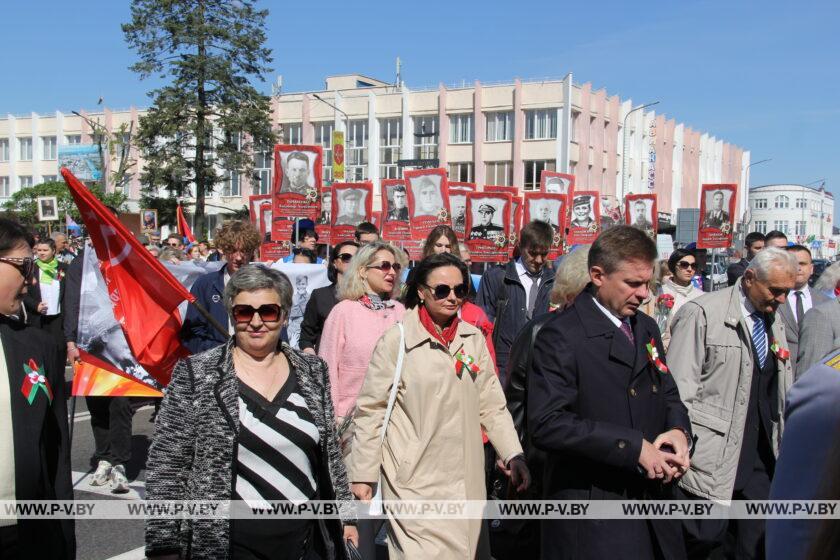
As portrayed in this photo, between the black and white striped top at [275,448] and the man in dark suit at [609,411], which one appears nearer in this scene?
the black and white striped top at [275,448]

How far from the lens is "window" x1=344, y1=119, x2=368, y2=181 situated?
61312mm

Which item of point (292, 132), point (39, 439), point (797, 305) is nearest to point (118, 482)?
point (39, 439)

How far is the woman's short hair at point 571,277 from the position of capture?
4.79 metres

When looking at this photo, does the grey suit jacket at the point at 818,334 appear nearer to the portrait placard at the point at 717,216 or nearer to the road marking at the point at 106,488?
the road marking at the point at 106,488

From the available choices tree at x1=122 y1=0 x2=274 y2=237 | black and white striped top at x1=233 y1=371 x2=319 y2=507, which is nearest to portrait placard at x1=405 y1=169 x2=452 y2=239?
black and white striped top at x1=233 y1=371 x2=319 y2=507

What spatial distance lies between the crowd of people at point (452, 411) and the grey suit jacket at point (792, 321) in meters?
0.29

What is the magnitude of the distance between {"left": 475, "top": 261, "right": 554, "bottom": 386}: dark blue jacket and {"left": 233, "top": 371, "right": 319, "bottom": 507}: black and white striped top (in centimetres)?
388

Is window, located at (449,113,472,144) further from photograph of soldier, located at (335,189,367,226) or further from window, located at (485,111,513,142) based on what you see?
photograph of soldier, located at (335,189,367,226)

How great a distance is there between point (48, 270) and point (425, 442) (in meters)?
6.68

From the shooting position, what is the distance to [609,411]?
11.2 feet

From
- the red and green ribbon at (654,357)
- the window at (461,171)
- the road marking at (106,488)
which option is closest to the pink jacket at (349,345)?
the red and green ribbon at (654,357)

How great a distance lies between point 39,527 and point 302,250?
317 inches

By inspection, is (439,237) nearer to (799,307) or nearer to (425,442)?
(799,307)

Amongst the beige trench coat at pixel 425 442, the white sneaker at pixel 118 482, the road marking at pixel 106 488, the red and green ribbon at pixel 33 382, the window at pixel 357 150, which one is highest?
the window at pixel 357 150
